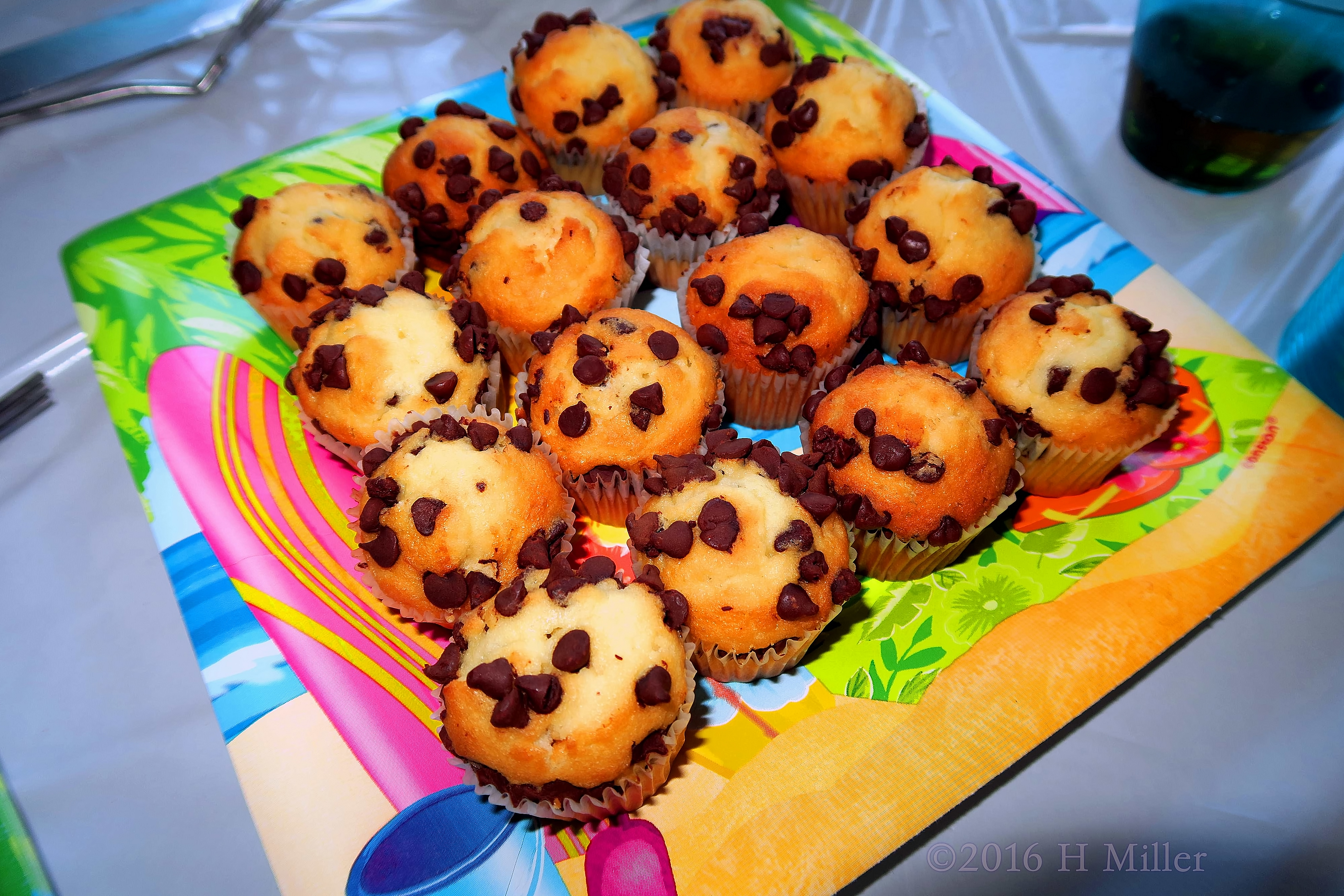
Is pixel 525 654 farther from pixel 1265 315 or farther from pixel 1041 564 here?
pixel 1265 315

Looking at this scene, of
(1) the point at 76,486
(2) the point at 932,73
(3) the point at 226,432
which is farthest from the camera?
(2) the point at 932,73

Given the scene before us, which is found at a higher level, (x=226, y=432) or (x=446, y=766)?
(x=226, y=432)

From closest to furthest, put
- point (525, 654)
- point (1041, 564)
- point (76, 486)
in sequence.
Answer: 1. point (525, 654)
2. point (1041, 564)
3. point (76, 486)

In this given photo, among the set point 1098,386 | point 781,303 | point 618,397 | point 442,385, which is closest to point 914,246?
point 781,303

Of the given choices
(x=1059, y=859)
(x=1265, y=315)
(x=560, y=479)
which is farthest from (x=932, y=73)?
(x=1059, y=859)

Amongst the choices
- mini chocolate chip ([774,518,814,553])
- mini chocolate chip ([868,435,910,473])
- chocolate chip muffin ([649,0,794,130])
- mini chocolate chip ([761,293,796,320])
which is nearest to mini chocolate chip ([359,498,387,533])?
mini chocolate chip ([774,518,814,553])

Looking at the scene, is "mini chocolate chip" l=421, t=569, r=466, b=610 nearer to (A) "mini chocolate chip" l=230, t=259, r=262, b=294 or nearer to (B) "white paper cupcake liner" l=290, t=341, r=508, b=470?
(B) "white paper cupcake liner" l=290, t=341, r=508, b=470

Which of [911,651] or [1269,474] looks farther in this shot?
[1269,474]

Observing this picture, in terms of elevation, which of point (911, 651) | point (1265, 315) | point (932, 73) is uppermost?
point (932, 73)
